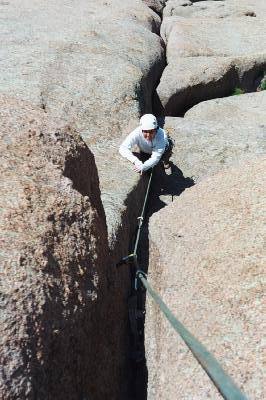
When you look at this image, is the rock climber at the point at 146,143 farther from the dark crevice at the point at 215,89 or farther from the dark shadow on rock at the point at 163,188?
the dark crevice at the point at 215,89

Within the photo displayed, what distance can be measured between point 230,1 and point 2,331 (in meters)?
25.5

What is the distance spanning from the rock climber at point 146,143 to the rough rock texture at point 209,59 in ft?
16.8

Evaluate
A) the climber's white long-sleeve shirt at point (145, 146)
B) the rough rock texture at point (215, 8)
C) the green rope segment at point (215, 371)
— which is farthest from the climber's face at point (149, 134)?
the rough rock texture at point (215, 8)

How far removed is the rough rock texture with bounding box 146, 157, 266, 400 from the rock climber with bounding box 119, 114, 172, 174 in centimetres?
233

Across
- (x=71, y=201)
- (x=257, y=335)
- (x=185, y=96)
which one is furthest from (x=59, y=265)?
(x=185, y=96)

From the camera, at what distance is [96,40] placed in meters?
17.4

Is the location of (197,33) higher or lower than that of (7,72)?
lower

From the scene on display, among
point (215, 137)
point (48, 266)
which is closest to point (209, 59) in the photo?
point (215, 137)

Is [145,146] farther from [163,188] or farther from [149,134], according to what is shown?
[163,188]

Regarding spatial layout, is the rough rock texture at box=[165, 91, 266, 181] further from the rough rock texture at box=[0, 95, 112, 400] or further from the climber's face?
the rough rock texture at box=[0, 95, 112, 400]

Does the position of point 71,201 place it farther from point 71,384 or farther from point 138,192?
point 138,192

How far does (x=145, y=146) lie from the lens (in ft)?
40.7

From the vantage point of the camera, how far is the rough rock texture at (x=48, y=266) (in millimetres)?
5422

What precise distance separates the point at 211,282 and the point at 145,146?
18.3ft
